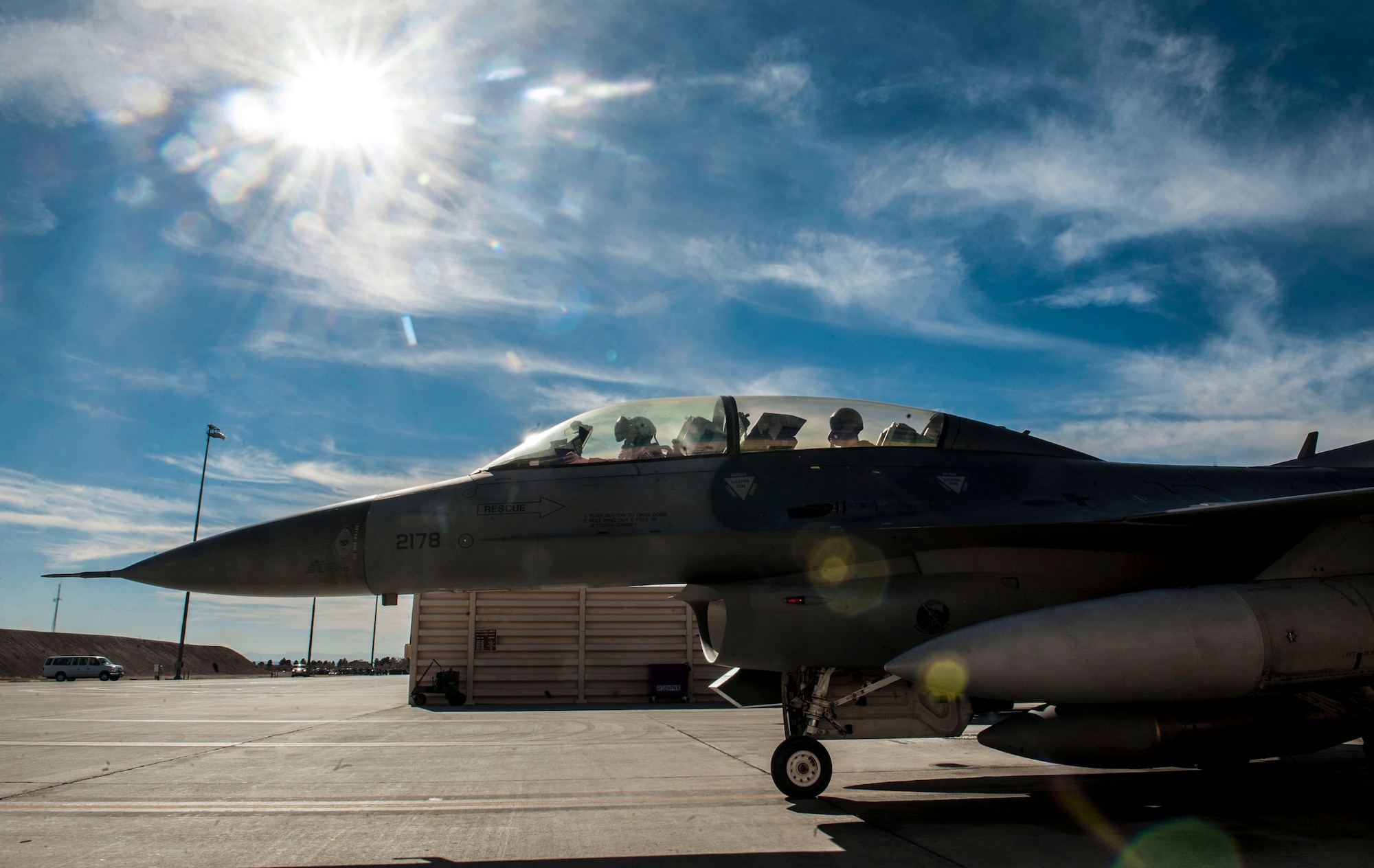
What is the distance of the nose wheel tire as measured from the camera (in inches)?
245

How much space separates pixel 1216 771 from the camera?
27.2 ft

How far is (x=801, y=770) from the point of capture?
629cm

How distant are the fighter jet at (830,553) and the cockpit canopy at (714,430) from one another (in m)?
0.02

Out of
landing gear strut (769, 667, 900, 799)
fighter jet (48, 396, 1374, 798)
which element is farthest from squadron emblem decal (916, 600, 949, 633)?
landing gear strut (769, 667, 900, 799)

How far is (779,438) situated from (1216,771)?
5743 millimetres

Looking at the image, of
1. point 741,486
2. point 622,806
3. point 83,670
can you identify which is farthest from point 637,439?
point 83,670

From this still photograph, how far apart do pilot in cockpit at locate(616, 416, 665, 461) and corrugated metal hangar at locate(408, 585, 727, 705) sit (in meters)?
14.2

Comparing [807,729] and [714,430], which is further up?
[714,430]

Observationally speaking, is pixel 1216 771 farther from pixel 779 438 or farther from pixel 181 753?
pixel 181 753

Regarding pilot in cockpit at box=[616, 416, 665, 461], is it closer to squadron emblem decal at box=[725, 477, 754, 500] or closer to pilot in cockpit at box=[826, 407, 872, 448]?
squadron emblem decal at box=[725, 477, 754, 500]

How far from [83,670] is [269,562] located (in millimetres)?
49358

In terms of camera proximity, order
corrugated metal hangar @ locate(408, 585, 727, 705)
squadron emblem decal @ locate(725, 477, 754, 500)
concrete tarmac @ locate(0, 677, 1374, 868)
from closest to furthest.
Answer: concrete tarmac @ locate(0, 677, 1374, 868)
squadron emblem decal @ locate(725, 477, 754, 500)
corrugated metal hangar @ locate(408, 585, 727, 705)

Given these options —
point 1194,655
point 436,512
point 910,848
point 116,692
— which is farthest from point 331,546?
point 116,692

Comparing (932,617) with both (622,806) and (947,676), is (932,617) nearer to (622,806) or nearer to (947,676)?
(947,676)
